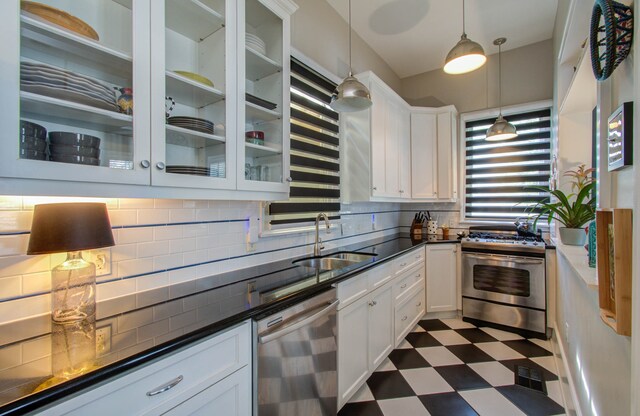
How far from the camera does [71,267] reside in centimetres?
106

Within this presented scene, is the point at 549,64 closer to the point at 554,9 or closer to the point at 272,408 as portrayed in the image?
the point at 554,9

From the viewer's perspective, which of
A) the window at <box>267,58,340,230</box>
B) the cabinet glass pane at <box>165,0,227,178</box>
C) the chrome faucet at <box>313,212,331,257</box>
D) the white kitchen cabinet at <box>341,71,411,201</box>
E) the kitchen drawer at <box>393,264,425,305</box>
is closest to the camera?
the cabinet glass pane at <box>165,0,227,178</box>

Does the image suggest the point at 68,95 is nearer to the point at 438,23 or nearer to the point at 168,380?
the point at 168,380

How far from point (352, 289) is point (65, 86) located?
1676 millimetres

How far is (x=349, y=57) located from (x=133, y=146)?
Result: 261 centimetres

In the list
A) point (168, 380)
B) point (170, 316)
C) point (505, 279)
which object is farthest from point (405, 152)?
point (168, 380)

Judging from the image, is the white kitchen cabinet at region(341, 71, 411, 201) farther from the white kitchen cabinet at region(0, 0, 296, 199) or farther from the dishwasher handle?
the dishwasher handle

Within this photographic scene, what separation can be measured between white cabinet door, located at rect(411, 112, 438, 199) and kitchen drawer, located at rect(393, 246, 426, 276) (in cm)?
82

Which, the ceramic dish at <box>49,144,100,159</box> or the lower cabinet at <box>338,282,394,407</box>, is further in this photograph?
the lower cabinet at <box>338,282,394,407</box>

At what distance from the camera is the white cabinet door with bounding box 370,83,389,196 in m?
2.78

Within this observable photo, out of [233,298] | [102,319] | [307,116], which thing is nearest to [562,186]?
[307,116]

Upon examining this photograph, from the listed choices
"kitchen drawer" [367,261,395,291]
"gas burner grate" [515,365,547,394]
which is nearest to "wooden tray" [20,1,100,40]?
"kitchen drawer" [367,261,395,291]

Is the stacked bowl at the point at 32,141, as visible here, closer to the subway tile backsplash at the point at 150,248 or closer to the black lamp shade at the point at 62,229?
the black lamp shade at the point at 62,229

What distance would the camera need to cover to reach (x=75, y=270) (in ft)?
3.49
